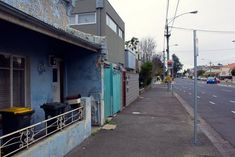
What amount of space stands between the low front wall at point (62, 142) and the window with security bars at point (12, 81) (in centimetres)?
166

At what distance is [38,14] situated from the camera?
468 inches

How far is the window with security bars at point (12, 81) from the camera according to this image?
9.11 m

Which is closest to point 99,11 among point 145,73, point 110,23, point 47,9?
point 110,23

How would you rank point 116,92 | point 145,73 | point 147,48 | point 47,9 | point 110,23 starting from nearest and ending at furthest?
point 47,9 → point 116,92 → point 110,23 → point 145,73 → point 147,48

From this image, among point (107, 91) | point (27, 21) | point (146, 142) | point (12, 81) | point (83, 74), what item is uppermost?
point (27, 21)

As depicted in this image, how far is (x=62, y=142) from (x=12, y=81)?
2266 millimetres

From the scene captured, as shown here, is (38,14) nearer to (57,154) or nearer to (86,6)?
(57,154)

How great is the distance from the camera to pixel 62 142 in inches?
333

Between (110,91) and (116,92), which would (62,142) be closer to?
(110,91)

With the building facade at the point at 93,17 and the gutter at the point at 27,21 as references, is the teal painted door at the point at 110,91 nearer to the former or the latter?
the gutter at the point at 27,21

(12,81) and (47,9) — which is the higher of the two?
(47,9)

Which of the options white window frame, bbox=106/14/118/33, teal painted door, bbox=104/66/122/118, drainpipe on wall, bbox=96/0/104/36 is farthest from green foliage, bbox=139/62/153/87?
teal painted door, bbox=104/66/122/118

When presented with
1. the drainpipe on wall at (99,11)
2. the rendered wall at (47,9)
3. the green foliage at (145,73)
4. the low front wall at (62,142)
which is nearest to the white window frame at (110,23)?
the drainpipe on wall at (99,11)

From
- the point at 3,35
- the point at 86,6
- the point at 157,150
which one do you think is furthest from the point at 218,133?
the point at 86,6
